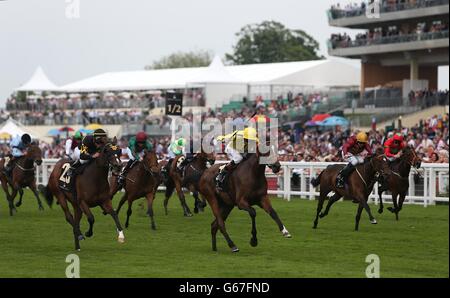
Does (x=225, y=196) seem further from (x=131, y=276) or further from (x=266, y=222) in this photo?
(x=266, y=222)

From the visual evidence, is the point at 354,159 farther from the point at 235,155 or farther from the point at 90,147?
the point at 90,147

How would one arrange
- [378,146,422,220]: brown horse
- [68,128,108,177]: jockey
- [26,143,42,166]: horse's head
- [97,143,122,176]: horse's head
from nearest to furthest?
[97,143,122,176]: horse's head < [68,128,108,177]: jockey < [378,146,422,220]: brown horse < [26,143,42,166]: horse's head

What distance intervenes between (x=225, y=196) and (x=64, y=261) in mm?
2545

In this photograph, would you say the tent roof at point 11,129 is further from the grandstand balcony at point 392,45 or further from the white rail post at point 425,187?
the white rail post at point 425,187

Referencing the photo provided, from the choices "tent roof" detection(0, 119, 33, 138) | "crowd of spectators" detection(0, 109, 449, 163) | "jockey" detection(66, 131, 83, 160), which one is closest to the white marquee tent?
"tent roof" detection(0, 119, 33, 138)

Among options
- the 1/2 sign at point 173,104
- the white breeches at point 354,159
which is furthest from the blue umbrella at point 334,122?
the white breeches at point 354,159

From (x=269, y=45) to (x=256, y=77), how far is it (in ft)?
99.9

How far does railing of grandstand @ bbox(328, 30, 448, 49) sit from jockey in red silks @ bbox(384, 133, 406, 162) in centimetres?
2232

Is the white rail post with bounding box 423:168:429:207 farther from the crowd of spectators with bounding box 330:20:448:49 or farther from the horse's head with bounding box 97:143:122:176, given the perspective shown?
the crowd of spectators with bounding box 330:20:448:49

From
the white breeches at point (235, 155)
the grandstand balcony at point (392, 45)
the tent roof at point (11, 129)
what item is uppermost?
the grandstand balcony at point (392, 45)

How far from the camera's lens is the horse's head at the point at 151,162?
1692 centimetres

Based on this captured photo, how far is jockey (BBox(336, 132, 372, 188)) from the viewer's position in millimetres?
16828

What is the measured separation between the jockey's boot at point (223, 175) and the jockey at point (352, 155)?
12.7 feet

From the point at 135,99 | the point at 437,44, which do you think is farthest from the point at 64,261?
the point at 135,99
